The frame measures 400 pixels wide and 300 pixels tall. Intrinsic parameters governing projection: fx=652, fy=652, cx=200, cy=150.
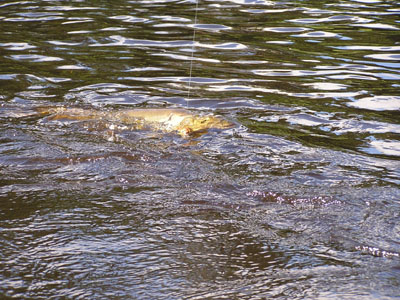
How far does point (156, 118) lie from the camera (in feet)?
19.0

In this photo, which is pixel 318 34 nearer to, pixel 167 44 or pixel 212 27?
pixel 212 27

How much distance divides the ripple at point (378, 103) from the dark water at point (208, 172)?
20 millimetres

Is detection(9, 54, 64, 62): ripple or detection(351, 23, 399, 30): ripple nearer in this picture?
detection(9, 54, 64, 62): ripple

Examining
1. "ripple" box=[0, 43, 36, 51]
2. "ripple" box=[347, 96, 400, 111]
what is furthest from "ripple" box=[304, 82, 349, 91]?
"ripple" box=[0, 43, 36, 51]

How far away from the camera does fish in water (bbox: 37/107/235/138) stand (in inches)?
220

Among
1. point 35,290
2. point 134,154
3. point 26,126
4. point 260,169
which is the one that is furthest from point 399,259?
point 26,126

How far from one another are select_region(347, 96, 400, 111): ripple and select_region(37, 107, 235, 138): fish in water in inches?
58.5

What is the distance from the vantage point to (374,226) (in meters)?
3.68

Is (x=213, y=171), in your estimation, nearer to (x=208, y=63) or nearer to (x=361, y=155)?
(x=361, y=155)

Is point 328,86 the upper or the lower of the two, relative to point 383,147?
upper

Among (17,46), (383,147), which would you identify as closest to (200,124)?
(383,147)

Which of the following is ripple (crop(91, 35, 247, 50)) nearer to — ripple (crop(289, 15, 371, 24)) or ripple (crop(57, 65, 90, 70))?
ripple (crop(57, 65, 90, 70))

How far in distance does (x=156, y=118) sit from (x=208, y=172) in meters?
1.40

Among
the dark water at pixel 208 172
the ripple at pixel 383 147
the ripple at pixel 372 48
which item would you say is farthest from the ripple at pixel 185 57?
the ripple at pixel 383 147
